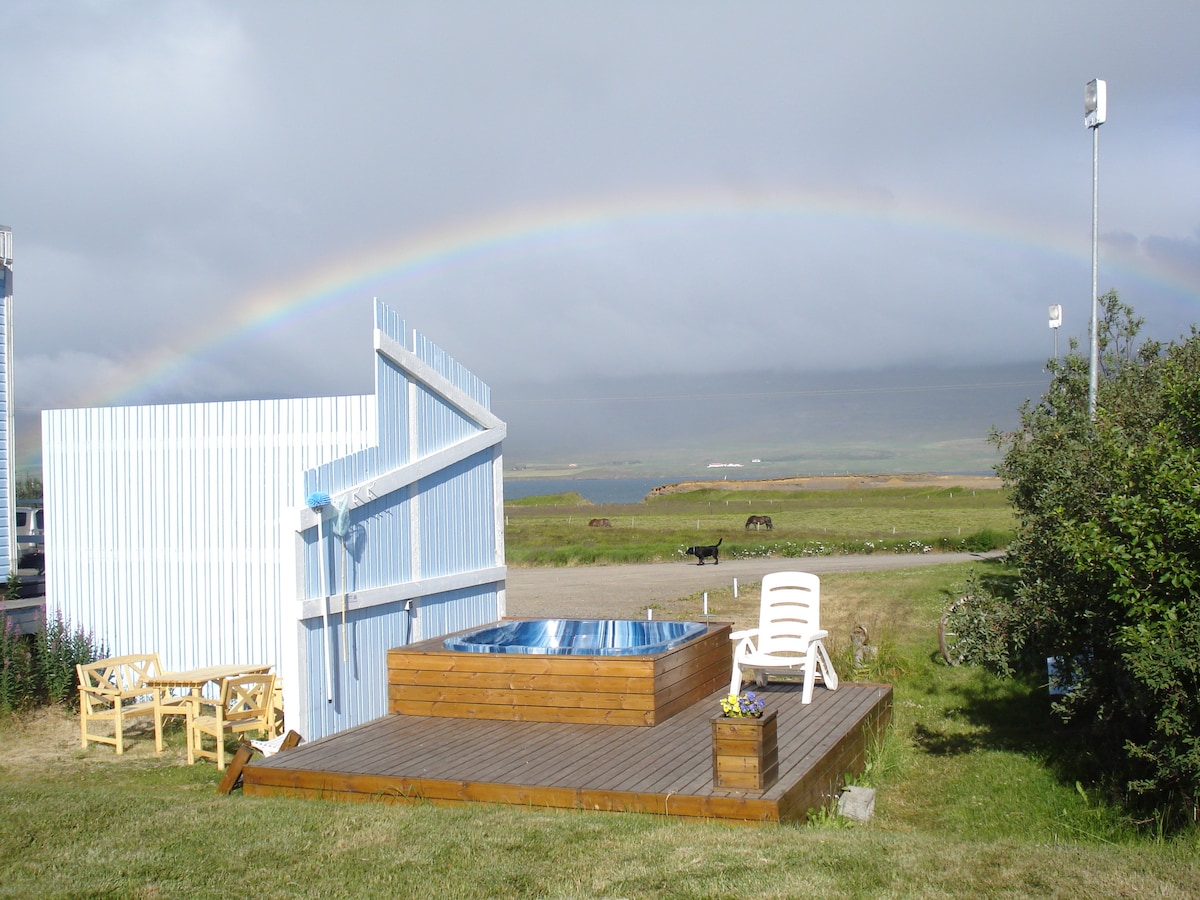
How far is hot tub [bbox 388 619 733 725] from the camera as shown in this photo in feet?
27.2

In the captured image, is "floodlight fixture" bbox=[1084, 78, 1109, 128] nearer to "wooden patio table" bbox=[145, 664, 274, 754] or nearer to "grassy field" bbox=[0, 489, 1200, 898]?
"grassy field" bbox=[0, 489, 1200, 898]

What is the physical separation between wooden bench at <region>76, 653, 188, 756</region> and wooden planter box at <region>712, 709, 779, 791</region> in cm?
469

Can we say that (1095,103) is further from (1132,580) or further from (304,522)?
(304,522)

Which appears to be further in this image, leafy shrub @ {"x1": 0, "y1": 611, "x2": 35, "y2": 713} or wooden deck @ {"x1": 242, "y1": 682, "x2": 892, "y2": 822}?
leafy shrub @ {"x1": 0, "y1": 611, "x2": 35, "y2": 713}

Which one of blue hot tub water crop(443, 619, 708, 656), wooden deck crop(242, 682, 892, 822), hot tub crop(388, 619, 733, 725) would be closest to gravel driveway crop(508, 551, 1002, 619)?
blue hot tub water crop(443, 619, 708, 656)

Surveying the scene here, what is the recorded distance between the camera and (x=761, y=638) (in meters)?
9.56

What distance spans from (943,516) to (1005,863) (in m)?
49.5

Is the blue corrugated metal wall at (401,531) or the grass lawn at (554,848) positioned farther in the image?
the blue corrugated metal wall at (401,531)

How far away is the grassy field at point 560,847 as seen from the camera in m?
4.46

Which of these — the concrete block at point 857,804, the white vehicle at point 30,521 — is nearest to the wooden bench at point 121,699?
the concrete block at point 857,804

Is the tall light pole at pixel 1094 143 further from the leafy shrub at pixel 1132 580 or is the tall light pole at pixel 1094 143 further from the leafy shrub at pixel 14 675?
the leafy shrub at pixel 14 675

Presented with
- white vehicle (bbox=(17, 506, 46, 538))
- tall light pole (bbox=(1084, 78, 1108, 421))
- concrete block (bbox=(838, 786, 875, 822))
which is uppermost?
tall light pole (bbox=(1084, 78, 1108, 421))

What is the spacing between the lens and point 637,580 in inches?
931

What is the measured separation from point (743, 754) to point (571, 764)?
1387mm
